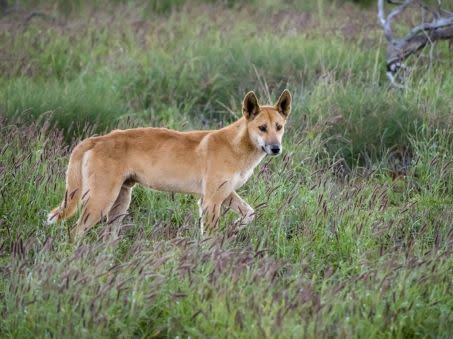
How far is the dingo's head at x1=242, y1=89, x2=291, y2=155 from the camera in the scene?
295 inches

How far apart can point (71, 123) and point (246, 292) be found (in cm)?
489

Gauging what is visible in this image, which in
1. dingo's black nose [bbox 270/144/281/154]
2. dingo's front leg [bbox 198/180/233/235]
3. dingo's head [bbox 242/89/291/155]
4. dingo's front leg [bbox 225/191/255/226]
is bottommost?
dingo's front leg [bbox 225/191/255/226]

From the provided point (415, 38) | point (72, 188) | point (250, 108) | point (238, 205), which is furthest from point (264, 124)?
point (415, 38)

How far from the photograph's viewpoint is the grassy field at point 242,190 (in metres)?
5.31

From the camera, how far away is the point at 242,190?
8633mm

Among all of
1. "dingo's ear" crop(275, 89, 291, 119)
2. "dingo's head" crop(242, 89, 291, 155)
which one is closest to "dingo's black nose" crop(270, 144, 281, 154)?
"dingo's head" crop(242, 89, 291, 155)

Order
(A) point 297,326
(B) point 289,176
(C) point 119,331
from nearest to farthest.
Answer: (A) point 297,326 < (C) point 119,331 < (B) point 289,176

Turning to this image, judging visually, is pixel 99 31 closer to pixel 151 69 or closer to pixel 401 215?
pixel 151 69

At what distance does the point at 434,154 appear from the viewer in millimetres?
8633

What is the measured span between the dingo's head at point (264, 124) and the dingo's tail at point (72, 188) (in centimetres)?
148

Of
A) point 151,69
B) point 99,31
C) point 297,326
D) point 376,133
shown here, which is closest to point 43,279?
point 297,326

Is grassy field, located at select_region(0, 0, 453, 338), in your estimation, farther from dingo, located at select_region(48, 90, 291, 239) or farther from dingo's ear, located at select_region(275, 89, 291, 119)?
dingo's ear, located at select_region(275, 89, 291, 119)

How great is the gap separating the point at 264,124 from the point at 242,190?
4.07 feet

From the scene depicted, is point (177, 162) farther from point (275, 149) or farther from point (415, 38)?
point (415, 38)
